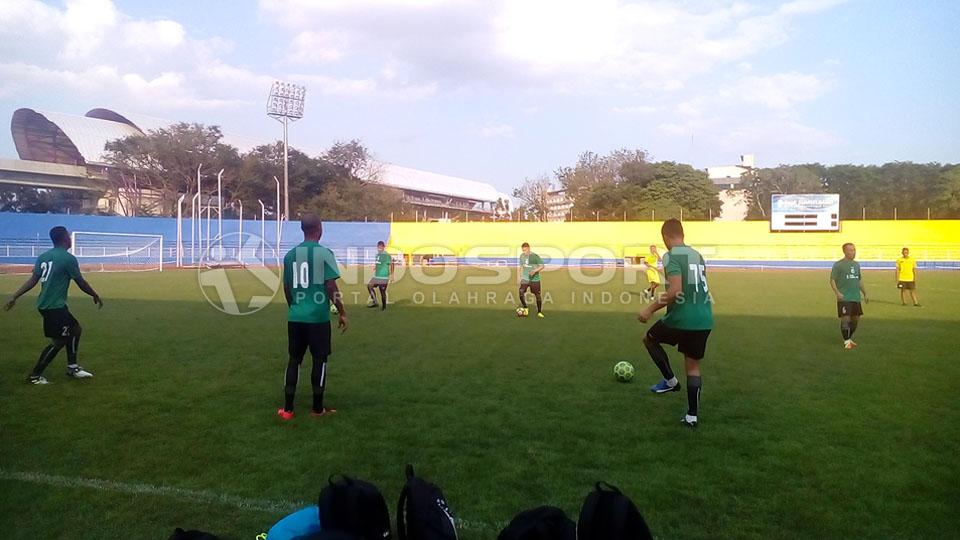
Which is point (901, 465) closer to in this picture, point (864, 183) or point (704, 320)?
point (704, 320)

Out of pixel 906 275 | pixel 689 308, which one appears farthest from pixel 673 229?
pixel 906 275

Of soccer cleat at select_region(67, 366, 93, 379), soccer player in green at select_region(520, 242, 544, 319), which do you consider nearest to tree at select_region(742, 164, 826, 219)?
soccer player in green at select_region(520, 242, 544, 319)

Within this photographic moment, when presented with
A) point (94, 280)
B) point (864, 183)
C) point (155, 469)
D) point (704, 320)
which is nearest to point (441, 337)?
point (704, 320)

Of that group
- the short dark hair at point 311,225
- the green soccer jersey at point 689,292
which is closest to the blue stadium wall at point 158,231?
the short dark hair at point 311,225

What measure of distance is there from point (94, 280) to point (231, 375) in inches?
870

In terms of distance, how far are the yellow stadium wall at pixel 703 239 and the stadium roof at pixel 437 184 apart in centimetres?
3226

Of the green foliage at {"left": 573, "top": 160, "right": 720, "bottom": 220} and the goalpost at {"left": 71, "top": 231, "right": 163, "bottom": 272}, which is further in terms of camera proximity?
the green foliage at {"left": 573, "top": 160, "right": 720, "bottom": 220}

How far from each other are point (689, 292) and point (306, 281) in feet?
11.9

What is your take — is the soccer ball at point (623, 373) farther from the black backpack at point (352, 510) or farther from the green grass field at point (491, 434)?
the black backpack at point (352, 510)

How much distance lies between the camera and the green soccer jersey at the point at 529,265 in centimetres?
1495

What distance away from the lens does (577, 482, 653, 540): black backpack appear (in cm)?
307

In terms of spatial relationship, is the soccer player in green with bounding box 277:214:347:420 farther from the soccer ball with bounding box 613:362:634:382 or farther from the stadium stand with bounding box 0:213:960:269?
the stadium stand with bounding box 0:213:960:269

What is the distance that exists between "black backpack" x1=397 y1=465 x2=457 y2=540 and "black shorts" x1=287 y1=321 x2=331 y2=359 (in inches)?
116

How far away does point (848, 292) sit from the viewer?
35.3 feet
